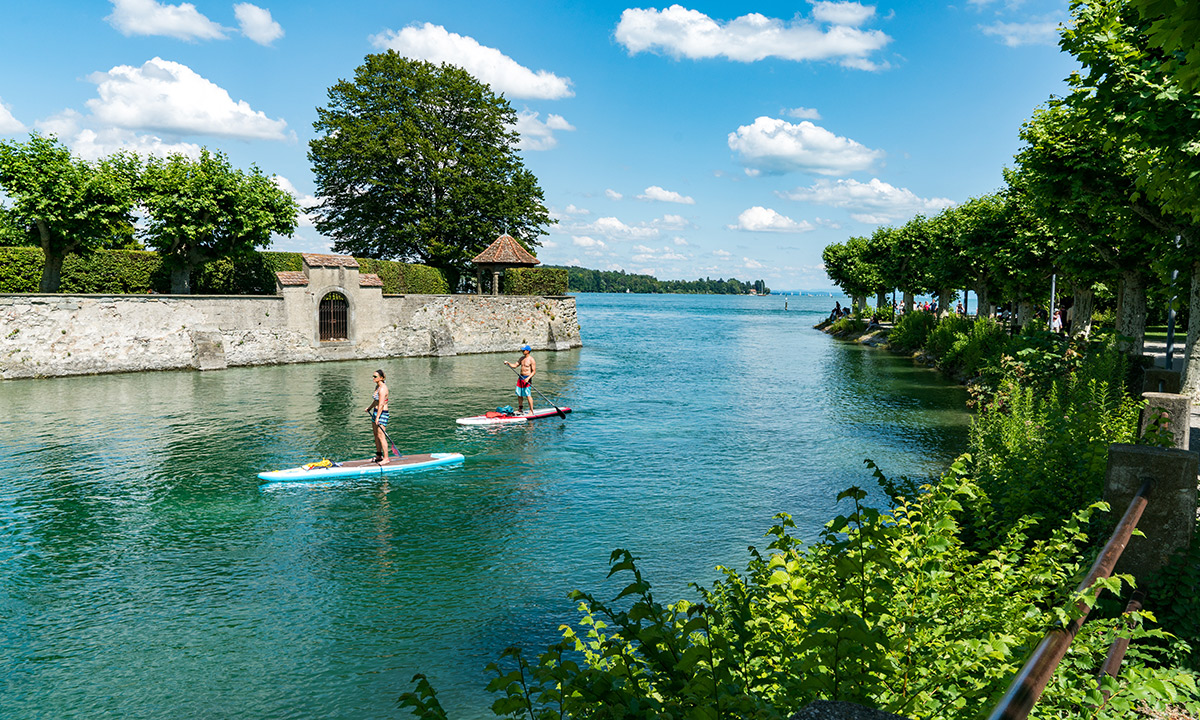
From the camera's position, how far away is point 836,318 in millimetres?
75000

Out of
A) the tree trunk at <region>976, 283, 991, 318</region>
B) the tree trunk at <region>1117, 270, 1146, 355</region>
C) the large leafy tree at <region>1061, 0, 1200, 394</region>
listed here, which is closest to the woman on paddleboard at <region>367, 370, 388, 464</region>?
the large leafy tree at <region>1061, 0, 1200, 394</region>

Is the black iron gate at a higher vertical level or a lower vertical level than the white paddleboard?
higher

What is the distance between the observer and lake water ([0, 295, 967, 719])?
7.09m

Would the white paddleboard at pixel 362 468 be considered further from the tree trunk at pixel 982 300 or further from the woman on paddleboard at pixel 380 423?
the tree trunk at pixel 982 300

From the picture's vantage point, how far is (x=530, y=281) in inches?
1716

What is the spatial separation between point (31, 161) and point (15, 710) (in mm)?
29214

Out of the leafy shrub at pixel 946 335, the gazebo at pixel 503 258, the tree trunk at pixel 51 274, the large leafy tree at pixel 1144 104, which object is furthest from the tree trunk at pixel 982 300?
the tree trunk at pixel 51 274

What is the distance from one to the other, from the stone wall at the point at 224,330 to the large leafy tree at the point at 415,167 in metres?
7.95

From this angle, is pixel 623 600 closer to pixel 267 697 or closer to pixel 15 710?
pixel 267 697

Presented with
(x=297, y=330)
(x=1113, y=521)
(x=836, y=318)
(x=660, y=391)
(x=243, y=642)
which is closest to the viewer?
(x=1113, y=521)

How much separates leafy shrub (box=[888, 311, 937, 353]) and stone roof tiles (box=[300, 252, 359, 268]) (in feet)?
99.2

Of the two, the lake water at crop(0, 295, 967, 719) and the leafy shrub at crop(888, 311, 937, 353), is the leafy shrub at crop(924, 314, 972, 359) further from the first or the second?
the lake water at crop(0, 295, 967, 719)

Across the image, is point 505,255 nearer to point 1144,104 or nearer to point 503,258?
point 503,258

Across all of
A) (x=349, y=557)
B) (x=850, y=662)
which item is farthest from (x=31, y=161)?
(x=850, y=662)
